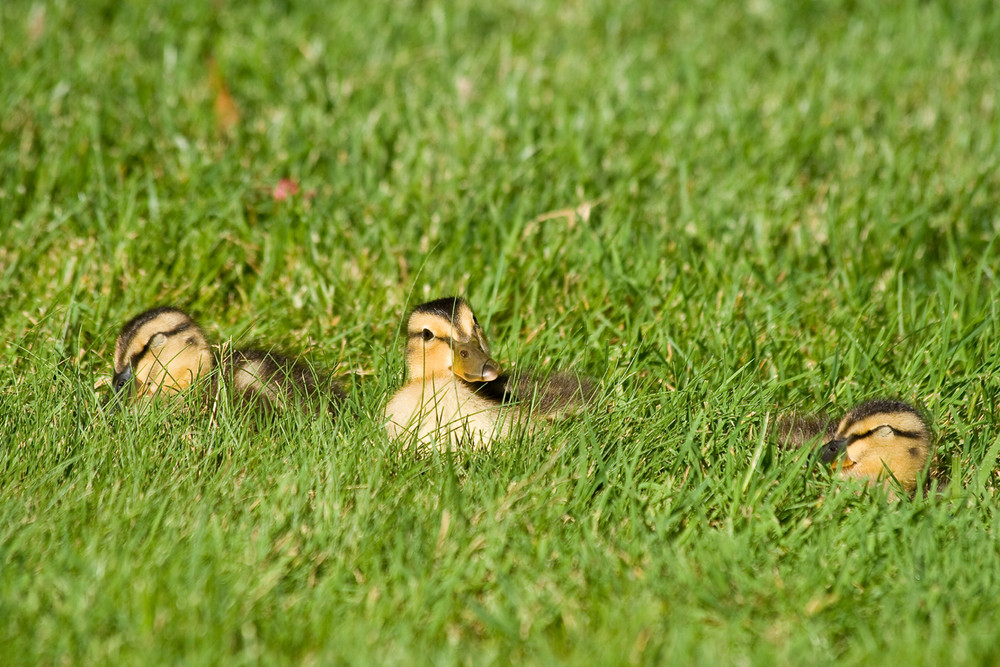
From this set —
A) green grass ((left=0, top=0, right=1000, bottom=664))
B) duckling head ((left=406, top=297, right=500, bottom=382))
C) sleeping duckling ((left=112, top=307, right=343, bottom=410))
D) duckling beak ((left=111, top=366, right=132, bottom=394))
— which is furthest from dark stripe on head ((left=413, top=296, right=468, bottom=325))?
duckling beak ((left=111, top=366, right=132, bottom=394))

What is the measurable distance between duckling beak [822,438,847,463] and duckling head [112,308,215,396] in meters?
2.16

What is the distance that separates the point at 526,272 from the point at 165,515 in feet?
7.51

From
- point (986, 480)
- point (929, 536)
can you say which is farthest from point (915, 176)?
point (929, 536)

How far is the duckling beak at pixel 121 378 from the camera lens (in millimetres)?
4176

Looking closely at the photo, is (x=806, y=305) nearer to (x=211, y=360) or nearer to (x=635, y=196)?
(x=635, y=196)

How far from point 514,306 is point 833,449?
1.61 metres

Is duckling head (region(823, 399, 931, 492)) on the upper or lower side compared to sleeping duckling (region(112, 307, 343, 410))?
lower

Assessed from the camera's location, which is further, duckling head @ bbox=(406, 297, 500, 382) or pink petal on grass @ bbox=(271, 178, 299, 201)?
pink petal on grass @ bbox=(271, 178, 299, 201)

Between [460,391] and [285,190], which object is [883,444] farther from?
[285,190]

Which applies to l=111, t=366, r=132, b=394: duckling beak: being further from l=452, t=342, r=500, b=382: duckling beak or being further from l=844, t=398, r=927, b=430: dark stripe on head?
l=844, t=398, r=927, b=430: dark stripe on head

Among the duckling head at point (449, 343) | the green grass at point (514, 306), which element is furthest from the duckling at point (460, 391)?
the green grass at point (514, 306)

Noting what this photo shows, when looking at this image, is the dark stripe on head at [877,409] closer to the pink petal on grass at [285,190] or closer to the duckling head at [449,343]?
the duckling head at [449,343]

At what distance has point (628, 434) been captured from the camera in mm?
3904

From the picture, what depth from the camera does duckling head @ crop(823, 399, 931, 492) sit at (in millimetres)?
3846
